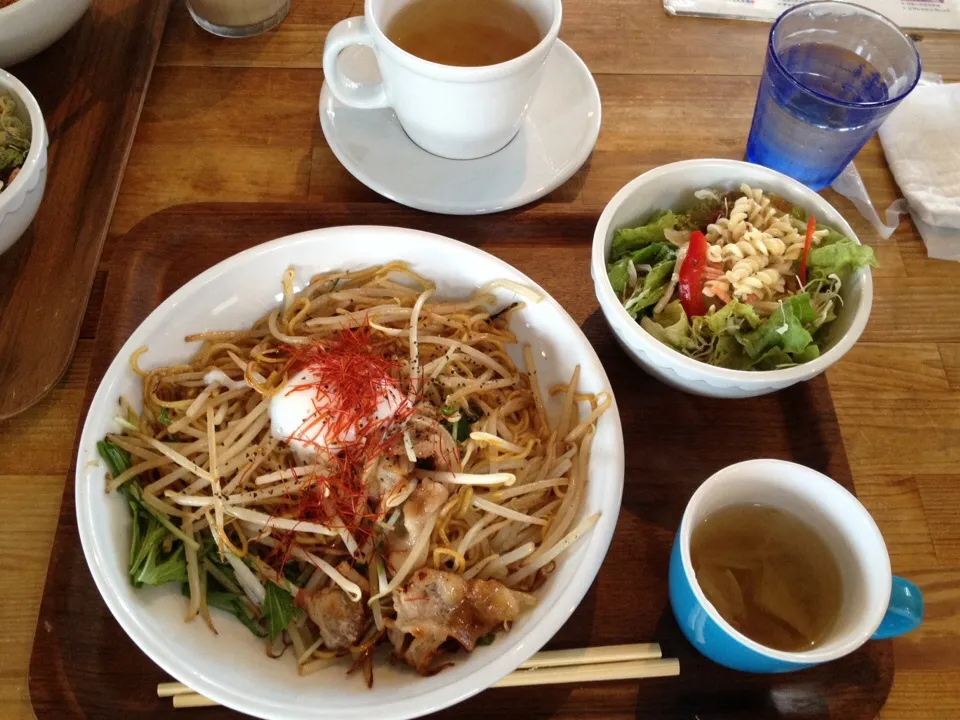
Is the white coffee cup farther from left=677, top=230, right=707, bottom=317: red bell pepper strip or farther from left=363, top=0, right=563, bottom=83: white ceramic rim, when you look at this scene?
left=677, top=230, right=707, bottom=317: red bell pepper strip

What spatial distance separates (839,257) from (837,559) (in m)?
0.48

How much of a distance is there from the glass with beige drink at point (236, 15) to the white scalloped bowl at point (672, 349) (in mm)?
1010

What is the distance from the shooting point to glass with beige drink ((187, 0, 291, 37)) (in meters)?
1.66

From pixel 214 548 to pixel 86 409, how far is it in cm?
34

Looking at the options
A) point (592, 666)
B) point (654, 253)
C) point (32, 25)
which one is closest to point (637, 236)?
point (654, 253)

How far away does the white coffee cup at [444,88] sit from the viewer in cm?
123

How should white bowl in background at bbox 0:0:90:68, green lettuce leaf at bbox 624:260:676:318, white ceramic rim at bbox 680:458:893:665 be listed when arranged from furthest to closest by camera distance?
white bowl in background at bbox 0:0:90:68
green lettuce leaf at bbox 624:260:676:318
white ceramic rim at bbox 680:458:893:665

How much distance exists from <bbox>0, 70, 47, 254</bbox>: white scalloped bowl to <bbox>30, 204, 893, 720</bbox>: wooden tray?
179 millimetres

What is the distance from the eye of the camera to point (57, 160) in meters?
1.50

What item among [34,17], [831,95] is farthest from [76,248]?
[831,95]

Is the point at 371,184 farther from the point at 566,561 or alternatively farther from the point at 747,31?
the point at 747,31

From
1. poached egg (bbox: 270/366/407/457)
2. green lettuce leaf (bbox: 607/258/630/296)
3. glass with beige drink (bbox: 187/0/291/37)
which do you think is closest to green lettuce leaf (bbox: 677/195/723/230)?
green lettuce leaf (bbox: 607/258/630/296)

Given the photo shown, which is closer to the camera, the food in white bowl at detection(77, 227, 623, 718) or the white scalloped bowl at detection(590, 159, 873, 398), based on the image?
the food in white bowl at detection(77, 227, 623, 718)

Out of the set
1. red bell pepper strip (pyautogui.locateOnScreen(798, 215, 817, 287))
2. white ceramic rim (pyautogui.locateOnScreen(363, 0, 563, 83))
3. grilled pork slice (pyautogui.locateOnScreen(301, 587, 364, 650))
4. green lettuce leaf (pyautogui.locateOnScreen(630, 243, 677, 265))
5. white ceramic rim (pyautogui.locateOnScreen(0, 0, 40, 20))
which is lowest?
grilled pork slice (pyautogui.locateOnScreen(301, 587, 364, 650))
